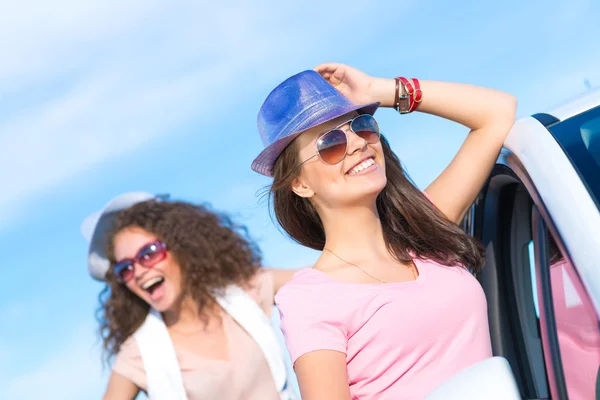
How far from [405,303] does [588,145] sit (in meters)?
0.57

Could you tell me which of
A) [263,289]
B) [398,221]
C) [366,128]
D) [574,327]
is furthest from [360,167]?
[263,289]

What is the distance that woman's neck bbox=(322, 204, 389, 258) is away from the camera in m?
2.40

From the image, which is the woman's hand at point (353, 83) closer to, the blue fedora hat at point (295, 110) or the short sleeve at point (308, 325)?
the blue fedora hat at point (295, 110)

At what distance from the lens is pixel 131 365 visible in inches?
179

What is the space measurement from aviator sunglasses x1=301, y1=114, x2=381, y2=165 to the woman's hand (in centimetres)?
23

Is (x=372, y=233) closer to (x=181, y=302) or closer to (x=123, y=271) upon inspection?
(x=181, y=302)

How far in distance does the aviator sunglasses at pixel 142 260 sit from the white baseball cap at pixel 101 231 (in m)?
0.11

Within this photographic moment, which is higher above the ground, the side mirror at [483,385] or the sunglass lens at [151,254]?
the sunglass lens at [151,254]

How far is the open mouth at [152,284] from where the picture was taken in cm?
531

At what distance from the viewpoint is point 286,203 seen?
8.46 ft

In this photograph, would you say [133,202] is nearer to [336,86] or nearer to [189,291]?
[189,291]

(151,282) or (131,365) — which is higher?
(151,282)

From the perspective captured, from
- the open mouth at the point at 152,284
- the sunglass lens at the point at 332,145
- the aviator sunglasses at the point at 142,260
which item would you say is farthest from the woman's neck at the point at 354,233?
the aviator sunglasses at the point at 142,260

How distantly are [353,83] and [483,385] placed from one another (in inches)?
53.6
